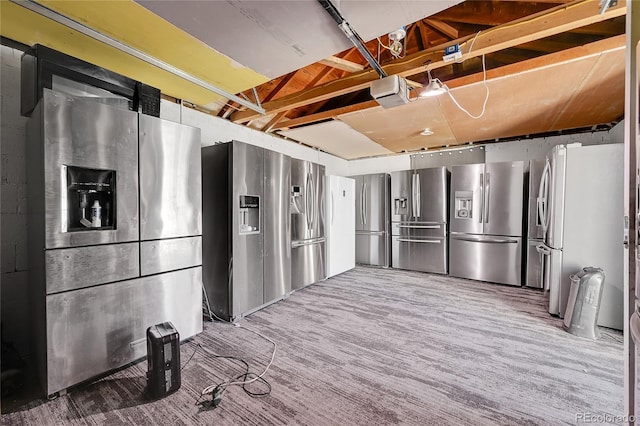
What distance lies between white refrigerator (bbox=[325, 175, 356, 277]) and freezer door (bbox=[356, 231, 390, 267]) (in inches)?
18.5

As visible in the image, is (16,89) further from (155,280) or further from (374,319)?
(374,319)

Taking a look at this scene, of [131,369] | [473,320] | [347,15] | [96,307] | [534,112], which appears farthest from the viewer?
[534,112]

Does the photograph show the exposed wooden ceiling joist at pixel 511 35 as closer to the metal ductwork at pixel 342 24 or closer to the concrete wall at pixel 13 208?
the metal ductwork at pixel 342 24

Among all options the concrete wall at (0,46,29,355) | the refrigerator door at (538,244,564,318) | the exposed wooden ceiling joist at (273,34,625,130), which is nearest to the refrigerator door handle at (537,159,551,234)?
the refrigerator door at (538,244,564,318)

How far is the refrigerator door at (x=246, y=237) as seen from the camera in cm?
291

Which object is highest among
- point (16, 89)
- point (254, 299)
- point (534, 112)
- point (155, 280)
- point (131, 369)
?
point (534, 112)

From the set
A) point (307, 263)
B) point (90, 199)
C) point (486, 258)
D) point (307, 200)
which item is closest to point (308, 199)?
point (307, 200)

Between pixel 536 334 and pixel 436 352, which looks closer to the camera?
pixel 436 352

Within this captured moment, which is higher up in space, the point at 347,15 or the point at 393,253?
the point at 347,15

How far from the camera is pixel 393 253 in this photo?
18.2ft

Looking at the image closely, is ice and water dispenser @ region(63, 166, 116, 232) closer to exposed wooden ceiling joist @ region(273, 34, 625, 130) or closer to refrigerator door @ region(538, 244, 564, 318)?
exposed wooden ceiling joist @ region(273, 34, 625, 130)

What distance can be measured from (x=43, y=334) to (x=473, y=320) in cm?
378

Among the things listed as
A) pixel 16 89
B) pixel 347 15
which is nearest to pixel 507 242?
pixel 347 15

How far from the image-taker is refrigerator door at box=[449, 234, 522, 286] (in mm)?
4301
